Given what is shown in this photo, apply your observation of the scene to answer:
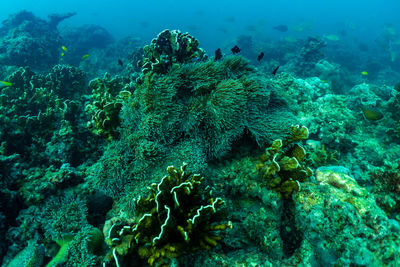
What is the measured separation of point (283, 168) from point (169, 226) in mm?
1775

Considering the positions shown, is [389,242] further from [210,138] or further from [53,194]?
[53,194]

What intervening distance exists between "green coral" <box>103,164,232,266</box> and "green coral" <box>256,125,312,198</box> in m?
0.92

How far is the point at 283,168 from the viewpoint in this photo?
312 centimetres

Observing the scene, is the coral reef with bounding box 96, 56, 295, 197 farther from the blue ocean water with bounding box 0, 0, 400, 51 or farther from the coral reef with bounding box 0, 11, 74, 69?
the blue ocean water with bounding box 0, 0, 400, 51

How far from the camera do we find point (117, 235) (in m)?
2.66

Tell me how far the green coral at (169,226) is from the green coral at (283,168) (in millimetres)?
917

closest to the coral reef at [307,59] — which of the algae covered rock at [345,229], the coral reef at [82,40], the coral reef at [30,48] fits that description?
the algae covered rock at [345,229]

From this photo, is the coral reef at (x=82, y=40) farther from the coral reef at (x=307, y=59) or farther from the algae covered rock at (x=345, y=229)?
the algae covered rock at (x=345, y=229)

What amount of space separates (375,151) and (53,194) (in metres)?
8.04

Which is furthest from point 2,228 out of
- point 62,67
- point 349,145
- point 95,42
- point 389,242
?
point 95,42

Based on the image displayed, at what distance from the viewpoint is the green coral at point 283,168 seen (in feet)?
9.77

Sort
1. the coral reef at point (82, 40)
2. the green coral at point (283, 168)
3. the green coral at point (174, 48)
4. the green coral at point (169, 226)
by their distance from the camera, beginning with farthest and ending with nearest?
the coral reef at point (82, 40)
the green coral at point (174, 48)
the green coral at point (283, 168)
the green coral at point (169, 226)

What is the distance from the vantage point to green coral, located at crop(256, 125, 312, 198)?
2.98 metres

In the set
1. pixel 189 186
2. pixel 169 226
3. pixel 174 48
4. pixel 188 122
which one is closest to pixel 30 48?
pixel 174 48
